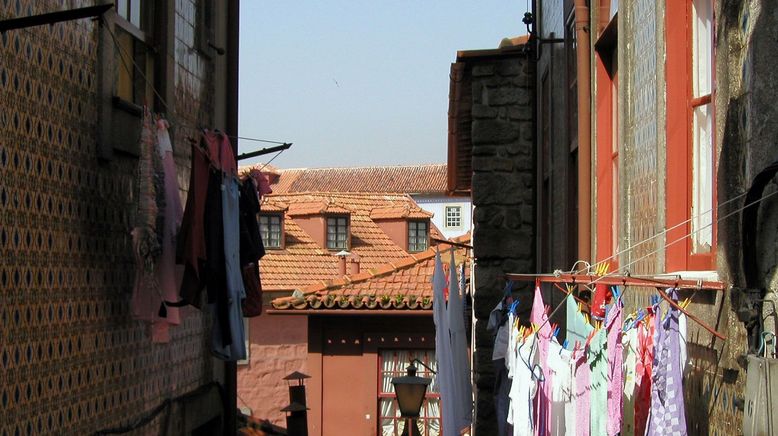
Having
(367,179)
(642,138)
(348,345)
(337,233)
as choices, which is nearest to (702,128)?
(642,138)

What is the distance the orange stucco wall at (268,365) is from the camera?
28.7 metres

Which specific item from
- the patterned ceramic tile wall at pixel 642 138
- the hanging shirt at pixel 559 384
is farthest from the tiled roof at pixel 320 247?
the hanging shirt at pixel 559 384

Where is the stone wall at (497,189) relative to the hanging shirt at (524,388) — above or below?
above

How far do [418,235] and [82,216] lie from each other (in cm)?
3181

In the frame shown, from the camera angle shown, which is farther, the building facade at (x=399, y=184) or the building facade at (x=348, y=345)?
the building facade at (x=399, y=184)

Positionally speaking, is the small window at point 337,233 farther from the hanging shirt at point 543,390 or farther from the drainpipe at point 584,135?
the hanging shirt at point 543,390

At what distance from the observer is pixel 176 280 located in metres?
7.19

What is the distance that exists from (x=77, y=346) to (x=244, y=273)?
2.61 meters

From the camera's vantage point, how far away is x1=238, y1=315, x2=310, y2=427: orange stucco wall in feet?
94.2

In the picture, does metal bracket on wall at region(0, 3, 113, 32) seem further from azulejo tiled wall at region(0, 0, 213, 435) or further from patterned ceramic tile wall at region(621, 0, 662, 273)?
patterned ceramic tile wall at region(621, 0, 662, 273)

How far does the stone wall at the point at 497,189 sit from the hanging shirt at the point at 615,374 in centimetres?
620

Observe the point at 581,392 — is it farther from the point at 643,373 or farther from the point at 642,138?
the point at 642,138

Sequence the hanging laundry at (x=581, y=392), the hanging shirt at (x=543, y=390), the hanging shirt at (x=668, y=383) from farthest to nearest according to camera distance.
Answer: the hanging shirt at (x=543, y=390), the hanging laundry at (x=581, y=392), the hanging shirt at (x=668, y=383)

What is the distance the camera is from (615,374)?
191 inches
